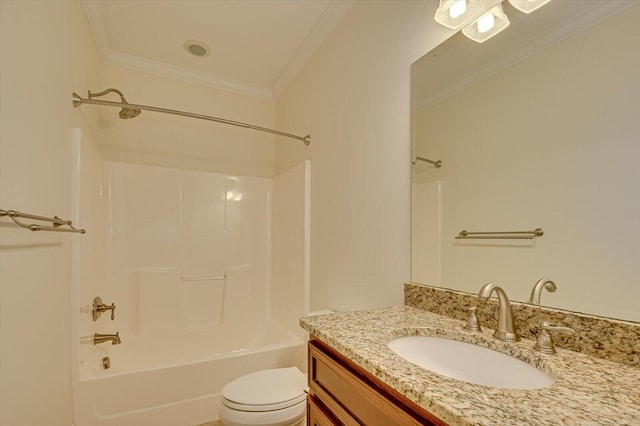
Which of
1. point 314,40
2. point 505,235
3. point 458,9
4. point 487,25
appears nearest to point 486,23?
point 487,25

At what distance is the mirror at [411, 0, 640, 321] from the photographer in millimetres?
730

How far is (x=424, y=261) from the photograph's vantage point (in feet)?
4.06

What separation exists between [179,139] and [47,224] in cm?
154

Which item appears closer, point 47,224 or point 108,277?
point 47,224

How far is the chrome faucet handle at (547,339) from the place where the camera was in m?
0.75

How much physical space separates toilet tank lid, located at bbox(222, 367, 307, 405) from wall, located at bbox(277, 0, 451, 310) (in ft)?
1.56

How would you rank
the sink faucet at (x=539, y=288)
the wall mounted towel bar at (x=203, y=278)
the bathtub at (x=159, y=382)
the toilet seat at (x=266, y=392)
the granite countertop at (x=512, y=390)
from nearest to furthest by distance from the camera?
the granite countertop at (x=512, y=390), the sink faucet at (x=539, y=288), the toilet seat at (x=266, y=392), the bathtub at (x=159, y=382), the wall mounted towel bar at (x=203, y=278)

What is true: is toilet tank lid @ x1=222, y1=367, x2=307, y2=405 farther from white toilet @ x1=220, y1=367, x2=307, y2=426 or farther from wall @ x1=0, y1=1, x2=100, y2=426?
wall @ x1=0, y1=1, x2=100, y2=426

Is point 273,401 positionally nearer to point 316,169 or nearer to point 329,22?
point 316,169

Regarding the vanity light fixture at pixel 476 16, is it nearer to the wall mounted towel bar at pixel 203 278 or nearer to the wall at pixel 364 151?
the wall at pixel 364 151

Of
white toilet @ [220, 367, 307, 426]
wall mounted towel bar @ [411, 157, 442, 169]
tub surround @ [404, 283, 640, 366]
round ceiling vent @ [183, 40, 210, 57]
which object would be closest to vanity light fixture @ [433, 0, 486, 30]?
wall mounted towel bar @ [411, 157, 442, 169]

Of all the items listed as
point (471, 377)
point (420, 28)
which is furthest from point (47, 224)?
point (420, 28)

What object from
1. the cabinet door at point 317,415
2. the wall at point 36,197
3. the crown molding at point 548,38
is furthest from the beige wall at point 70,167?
the cabinet door at point 317,415

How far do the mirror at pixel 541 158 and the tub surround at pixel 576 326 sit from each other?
0.03 meters
